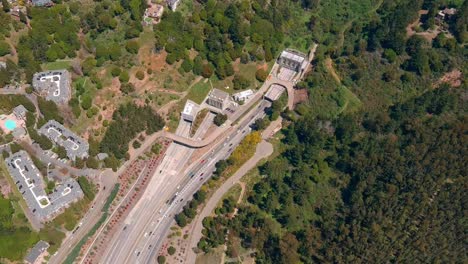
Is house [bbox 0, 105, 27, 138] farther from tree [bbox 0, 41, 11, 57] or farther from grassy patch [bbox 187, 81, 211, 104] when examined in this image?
grassy patch [bbox 187, 81, 211, 104]

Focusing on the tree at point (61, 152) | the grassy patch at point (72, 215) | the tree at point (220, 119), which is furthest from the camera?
the tree at point (220, 119)

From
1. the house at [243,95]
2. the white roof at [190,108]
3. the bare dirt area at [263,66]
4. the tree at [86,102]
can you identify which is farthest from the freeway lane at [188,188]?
the tree at [86,102]

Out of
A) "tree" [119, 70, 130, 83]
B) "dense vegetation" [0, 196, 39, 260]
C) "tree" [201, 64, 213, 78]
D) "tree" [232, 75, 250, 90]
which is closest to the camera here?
"dense vegetation" [0, 196, 39, 260]

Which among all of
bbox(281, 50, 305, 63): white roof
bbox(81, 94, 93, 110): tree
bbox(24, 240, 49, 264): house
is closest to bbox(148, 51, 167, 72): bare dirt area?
bbox(81, 94, 93, 110): tree

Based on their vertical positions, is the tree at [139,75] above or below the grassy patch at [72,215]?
above

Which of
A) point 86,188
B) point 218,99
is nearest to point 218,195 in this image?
point 218,99

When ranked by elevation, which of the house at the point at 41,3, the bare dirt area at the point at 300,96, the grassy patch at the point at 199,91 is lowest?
the grassy patch at the point at 199,91

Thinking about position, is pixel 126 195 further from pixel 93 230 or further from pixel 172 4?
pixel 172 4

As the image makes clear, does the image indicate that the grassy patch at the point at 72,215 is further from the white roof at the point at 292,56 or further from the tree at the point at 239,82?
the white roof at the point at 292,56
